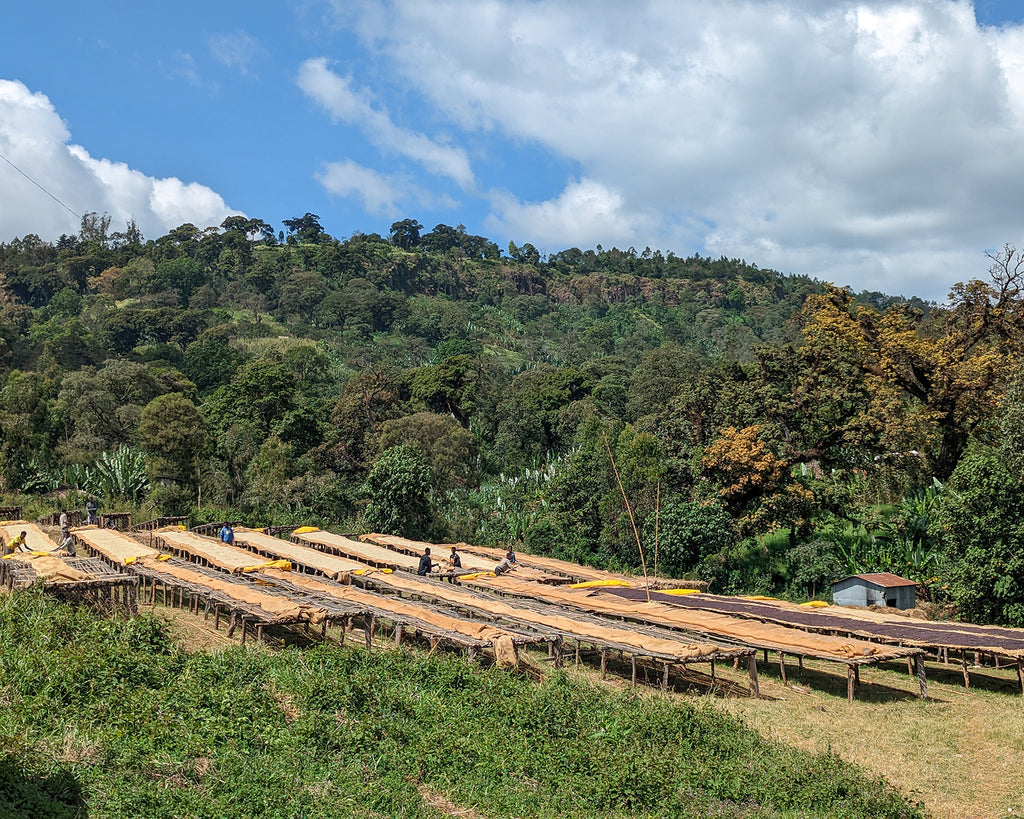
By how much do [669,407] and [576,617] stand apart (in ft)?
54.3

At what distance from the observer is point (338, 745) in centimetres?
1004

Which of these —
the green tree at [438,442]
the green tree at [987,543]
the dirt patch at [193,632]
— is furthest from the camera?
the green tree at [438,442]

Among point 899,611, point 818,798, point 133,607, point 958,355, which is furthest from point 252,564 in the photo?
point 958,355

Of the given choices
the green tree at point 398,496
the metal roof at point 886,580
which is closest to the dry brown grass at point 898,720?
the metal roof at point 886,580

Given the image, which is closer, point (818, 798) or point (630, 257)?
point (818, 798)

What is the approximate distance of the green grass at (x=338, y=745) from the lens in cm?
850

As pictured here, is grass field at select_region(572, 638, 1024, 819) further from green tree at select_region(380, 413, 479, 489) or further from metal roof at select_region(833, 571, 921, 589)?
green tree at select_region(380, 413, 479, 489)

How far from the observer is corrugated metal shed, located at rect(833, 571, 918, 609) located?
877 inches

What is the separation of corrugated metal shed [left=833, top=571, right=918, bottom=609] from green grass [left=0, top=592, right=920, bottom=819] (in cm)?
1226

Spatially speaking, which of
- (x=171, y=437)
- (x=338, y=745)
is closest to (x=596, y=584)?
(x=338, y=745)

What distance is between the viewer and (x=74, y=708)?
33.2 ft

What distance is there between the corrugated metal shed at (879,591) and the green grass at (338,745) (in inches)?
483

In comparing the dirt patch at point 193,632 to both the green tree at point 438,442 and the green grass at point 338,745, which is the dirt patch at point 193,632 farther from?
the green tree at point 438,442

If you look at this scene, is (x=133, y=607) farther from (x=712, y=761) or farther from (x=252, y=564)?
(x=712, y=761)
